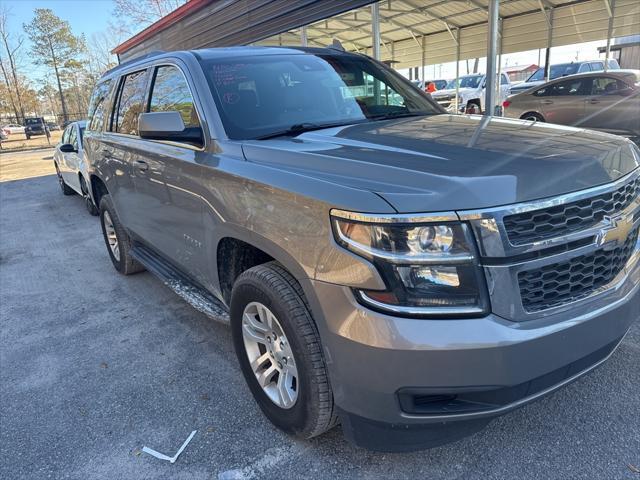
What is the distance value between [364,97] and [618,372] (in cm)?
235

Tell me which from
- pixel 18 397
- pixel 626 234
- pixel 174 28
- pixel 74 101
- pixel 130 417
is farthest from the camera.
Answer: pixel 74 101

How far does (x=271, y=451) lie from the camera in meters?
2.38

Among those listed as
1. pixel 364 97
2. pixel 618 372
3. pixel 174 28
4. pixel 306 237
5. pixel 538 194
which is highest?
pixel 174 28

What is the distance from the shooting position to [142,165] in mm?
3674

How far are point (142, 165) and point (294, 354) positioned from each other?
2.27 m

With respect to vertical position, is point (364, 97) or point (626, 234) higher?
point (364, 97)

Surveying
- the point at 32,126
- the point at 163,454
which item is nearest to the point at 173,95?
the point at 163,454

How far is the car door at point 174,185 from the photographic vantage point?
2.93 meters

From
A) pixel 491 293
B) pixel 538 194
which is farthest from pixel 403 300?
pixel 538 194

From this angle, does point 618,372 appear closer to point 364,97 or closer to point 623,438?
point 623,438

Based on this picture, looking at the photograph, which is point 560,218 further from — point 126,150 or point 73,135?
point 73,135

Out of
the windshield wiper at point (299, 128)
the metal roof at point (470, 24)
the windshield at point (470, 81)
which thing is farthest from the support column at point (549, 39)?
the windshield wiper at point (299, 128)

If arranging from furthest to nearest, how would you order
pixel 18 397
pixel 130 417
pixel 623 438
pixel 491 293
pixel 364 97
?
pixel 364 97, pixel 18 397, pixel 130 417, pixel 623 438, pixel 491 293

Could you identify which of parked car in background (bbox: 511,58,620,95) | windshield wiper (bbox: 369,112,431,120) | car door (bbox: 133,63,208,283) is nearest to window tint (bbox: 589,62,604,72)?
parked car in background (bbox: 511,58,620,95)
